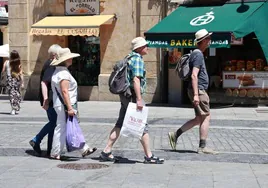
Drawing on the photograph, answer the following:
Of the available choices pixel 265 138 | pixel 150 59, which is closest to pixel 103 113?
pixel 150 59

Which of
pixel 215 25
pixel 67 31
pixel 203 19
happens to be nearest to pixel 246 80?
pixel 215 25

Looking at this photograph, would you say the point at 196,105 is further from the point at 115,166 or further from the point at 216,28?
the point at 216,28

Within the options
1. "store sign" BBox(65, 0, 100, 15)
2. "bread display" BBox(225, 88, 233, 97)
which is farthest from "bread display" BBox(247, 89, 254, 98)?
"store sign" BBox(65, 0, 100, 15)

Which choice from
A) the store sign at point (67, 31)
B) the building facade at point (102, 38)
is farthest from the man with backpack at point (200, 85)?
the store sign at point (67, 31)

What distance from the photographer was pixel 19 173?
26.3ft

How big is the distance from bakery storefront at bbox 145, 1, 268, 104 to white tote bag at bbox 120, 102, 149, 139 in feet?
27.5

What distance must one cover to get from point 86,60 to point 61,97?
11.8 m

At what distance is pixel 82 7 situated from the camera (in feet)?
66.5

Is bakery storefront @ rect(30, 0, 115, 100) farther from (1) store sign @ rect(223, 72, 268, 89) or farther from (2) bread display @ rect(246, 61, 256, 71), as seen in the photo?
(2) bread display @ rect(246, 61, 256, 71)

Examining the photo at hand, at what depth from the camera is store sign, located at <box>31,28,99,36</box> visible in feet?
62.2

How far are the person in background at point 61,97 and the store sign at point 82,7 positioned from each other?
11.2 metres

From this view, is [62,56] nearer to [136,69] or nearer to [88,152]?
[136,69]

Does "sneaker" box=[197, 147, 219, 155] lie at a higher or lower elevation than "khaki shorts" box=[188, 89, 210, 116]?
lower

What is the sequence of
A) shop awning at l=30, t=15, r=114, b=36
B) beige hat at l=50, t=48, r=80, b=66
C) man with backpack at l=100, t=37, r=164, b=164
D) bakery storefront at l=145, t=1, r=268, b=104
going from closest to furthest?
1. man with backpack at l=100, t=37, r=164, b=164
2. beige hat at l=50, t=48, r=80, b=66
3. bakery storefront at l=145, t=1, r=268, b=104
4. shop awning at l=30, t=15, r=114, b=36
